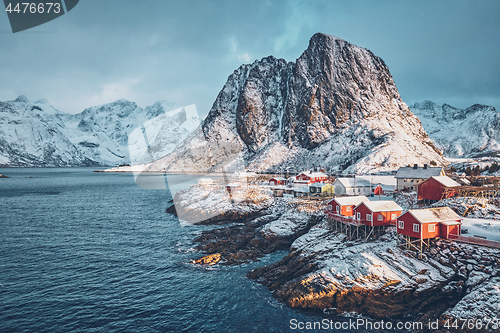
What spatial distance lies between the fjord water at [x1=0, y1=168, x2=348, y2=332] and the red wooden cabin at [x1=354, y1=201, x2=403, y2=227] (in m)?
13.2

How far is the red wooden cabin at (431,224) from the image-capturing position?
94.3 feet

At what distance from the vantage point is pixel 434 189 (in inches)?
1690

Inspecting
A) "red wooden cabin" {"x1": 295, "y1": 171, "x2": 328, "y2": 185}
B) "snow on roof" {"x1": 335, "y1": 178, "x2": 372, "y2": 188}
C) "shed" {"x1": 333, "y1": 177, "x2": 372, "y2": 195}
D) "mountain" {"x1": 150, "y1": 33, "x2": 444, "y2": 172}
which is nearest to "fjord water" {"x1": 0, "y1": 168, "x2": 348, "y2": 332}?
"shed" {"x1": 333, "y1": 177, "x2": 372, "y2": 195}

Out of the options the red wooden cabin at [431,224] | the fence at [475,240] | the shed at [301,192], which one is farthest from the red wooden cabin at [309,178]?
the fence at [475,240]

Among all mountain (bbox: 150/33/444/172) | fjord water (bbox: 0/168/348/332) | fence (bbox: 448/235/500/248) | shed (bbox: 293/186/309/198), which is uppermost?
mountain (bbox: 150/33/444/172)

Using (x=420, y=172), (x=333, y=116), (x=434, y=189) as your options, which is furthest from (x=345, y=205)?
(x=333, y=116)

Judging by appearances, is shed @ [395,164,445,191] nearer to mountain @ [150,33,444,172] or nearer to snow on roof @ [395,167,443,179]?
snow on roof @ [395,167,443,179]

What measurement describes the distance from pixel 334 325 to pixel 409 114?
18144 cm

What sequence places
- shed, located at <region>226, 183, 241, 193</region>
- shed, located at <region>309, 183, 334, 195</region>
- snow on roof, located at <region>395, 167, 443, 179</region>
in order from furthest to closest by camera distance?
shed, located at <region>226, 183, 241, 193</region> → shed, located at <region>309, 183, 334, 195</region> → snow on roof, located at <region>395, 167, 443, 179</region>

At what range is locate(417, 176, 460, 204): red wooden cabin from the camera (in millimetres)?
41906

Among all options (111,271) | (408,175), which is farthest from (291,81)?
(111,271)

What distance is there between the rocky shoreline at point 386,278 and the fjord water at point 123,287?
7.35 feet

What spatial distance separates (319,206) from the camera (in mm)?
52281

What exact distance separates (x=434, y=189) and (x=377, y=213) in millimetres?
14484
